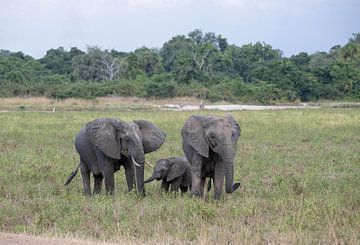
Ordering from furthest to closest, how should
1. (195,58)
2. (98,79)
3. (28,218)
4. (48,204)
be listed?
1. (98,79)
2. (195,58)
3. (48,204)
4. (28,218)

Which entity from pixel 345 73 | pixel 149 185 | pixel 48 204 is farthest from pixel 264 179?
pixel 345 73

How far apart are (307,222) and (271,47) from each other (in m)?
74.9

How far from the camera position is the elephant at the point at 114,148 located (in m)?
11.9

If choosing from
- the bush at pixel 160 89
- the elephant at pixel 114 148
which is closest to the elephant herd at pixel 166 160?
the elephant at pixel 114 148

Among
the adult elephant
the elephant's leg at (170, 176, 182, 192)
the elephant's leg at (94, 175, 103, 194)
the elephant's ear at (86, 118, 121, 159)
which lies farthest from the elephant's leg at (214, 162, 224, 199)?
the elephant's leg at (94, 175, 103, 194)

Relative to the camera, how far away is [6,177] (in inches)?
547

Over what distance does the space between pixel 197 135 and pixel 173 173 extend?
147 centimetres

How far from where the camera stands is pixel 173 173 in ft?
42.0

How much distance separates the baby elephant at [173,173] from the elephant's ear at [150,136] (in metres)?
0.33

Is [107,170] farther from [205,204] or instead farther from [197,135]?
[205,204]

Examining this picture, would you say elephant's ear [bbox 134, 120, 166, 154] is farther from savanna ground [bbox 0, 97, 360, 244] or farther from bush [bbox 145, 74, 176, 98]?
bush [bbox 145, 74, 176, 98]

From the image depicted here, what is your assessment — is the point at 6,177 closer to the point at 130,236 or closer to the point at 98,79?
the point at 130,236

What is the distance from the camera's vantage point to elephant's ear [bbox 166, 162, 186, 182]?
1278 cm

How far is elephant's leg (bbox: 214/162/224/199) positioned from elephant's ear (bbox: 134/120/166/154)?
171 centimetres
